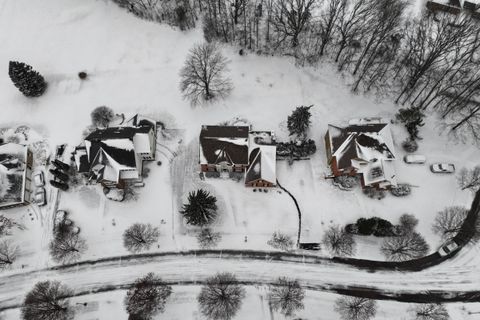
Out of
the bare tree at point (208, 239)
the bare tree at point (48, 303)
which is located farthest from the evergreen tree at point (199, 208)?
the bare tree at point (48, 303)

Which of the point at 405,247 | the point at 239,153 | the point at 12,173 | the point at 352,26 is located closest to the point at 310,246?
the point at 405,247

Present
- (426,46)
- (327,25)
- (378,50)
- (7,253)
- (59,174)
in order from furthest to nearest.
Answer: (378,50) → (426,46) → (327,25) → (59,174) → (7,253)

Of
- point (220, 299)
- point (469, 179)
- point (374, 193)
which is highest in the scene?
point (469, 179)

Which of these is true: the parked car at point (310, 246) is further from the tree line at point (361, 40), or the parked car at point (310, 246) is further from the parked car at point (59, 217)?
the parked car at point (59, 217)

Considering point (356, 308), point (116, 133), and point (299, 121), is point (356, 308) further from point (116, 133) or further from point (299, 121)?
point (116, 133)

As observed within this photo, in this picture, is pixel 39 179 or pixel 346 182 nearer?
pixel 346 182

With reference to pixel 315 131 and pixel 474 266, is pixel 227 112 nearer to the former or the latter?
pixel 315 131
